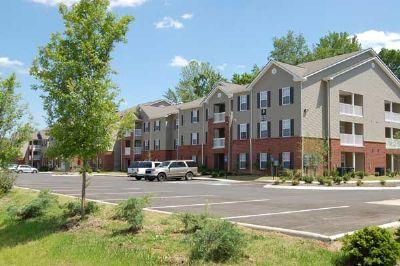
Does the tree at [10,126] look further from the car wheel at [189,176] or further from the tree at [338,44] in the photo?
the tree at [338,44]

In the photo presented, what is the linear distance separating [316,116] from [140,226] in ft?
109

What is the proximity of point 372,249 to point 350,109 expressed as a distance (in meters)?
38.6

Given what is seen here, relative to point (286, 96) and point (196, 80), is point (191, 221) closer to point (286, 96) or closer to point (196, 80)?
point (286, 96)

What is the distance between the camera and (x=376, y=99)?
47.4 meters

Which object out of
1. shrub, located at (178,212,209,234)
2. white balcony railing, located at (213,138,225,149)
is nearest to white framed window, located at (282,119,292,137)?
white balcony railing, located at (213,138,225,149)

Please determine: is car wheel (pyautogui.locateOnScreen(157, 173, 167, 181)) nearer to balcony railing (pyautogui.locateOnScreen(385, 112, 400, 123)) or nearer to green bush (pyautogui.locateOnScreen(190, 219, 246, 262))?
balcony railing (pyautogui.locateOnScreen(385, 112, 400, 123))

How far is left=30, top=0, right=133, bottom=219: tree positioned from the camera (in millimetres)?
12938

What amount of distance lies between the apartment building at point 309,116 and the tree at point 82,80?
96.3 feet

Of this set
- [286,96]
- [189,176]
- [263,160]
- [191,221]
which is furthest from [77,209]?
[263,160]

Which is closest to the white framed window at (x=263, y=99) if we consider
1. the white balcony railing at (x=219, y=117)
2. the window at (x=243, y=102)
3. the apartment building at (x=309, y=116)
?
the apartment building at (x=309, y=116)

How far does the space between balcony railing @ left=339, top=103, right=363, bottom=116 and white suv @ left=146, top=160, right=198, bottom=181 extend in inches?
589

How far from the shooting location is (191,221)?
10.8m

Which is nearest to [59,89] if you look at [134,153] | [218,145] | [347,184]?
[347,184]

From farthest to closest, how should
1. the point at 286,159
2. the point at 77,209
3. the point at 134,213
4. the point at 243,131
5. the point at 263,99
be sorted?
the point at 243,131, the point at 263,99, the point at 286,159, the point at 77,209, the point at 134,213
